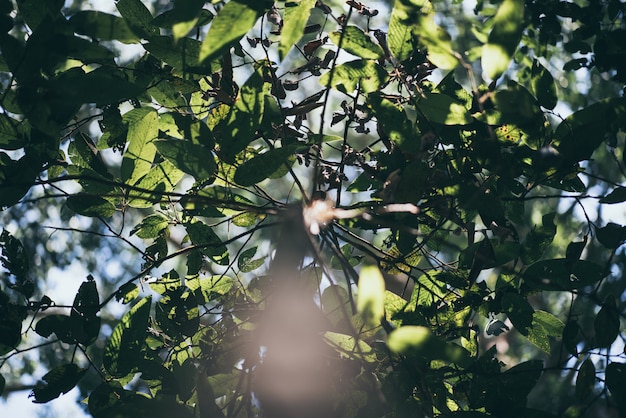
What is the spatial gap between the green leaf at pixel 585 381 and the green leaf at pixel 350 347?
0.43 m

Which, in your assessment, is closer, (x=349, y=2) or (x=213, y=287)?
(x=349, y=2)

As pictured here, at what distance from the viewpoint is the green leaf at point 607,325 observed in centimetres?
109

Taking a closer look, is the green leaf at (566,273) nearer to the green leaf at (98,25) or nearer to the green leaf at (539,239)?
the green leaf at (539,239)

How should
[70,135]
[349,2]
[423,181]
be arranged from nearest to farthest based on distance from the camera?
[423,181], [349,2], [70,135]

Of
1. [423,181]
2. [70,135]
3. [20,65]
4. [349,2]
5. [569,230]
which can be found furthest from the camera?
[569,230]

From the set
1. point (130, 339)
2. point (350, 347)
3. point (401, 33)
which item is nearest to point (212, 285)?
point (130, 339)

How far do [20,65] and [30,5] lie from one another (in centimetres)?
15

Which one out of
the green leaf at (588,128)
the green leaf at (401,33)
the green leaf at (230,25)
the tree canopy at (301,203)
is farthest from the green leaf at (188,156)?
the green leaf at (588,128)

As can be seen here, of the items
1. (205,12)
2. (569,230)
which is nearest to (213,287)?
(205,12)

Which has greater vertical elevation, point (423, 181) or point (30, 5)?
point (30, 5)

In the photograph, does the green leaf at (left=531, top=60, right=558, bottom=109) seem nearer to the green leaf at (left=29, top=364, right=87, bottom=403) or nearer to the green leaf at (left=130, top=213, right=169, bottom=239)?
the green leaf at (left=130, top=213, right=169, bottom=239)

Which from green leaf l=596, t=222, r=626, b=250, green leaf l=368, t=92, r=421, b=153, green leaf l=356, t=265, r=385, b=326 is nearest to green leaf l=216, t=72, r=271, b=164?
green leaf l=368, t=92, r=421, b=153

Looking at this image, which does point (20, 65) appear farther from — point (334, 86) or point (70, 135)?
point (334, 86)

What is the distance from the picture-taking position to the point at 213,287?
4.56 ft
